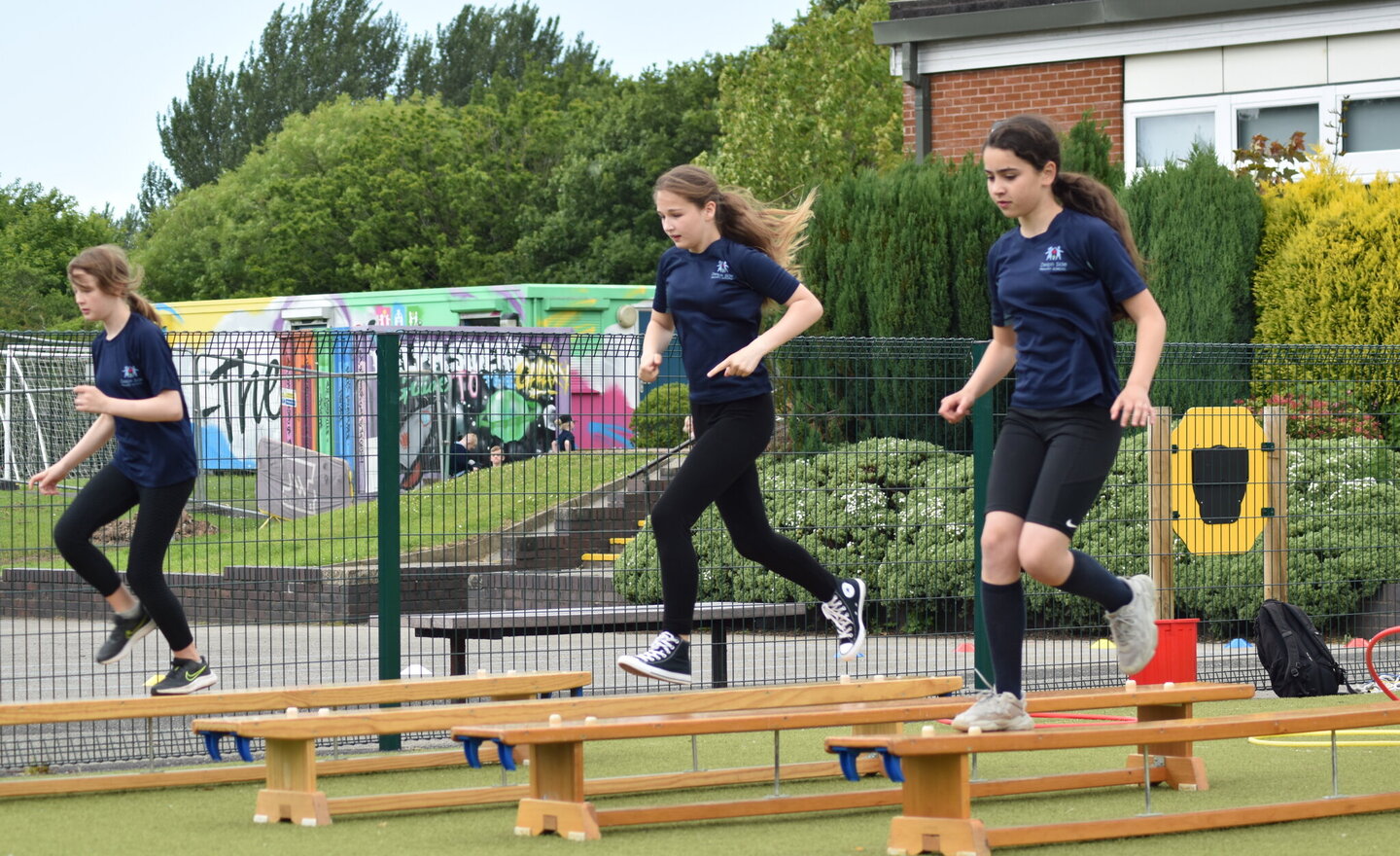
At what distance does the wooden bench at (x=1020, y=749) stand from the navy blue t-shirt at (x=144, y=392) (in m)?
2.97

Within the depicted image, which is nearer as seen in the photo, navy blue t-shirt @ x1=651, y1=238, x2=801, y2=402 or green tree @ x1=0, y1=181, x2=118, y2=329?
navy blue t-shirt @ x1=651, y1=238, x2=801, y2=402

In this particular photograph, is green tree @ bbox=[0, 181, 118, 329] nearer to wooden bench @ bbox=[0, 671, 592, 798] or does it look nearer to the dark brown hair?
wooden bench @ bbox=[0, 671, 592, 798]

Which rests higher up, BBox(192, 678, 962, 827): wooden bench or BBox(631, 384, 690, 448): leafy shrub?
BBox(631, 384, 690, 448): leafy shrub

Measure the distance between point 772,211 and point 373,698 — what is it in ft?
7.83

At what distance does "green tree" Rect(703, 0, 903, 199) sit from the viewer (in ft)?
129

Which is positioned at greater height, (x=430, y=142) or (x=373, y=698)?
(x=430, y=142)

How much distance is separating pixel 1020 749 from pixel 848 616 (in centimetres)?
188

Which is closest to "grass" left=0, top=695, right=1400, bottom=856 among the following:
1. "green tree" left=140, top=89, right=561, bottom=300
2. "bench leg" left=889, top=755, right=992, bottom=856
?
"bench leg" left=889, top=755, right=992, bottom=856

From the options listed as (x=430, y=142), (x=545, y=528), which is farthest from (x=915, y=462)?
(x=430, y=142)

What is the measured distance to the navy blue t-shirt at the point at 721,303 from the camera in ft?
20.1

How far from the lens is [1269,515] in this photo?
982 centimetres

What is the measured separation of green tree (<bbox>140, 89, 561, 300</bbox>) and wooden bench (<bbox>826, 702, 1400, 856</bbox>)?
46542 millimetres

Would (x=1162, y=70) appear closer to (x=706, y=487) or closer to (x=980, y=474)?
(x=980, y=474)

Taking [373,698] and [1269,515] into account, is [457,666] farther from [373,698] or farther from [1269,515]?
[1269,515]
